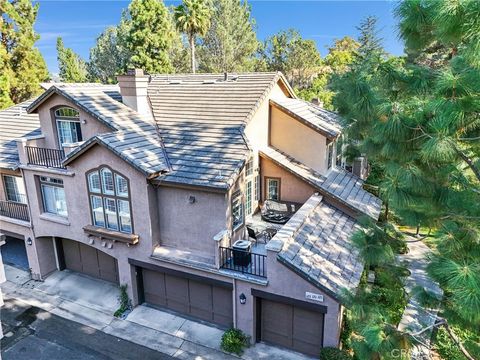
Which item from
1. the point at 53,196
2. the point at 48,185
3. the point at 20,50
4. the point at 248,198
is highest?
the point at 20,50

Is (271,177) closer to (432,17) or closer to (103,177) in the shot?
(103,177)

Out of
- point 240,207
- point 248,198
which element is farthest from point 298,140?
point 240,207

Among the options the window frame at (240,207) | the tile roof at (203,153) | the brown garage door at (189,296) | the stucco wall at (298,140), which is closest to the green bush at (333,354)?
the brown garage door at (189,296)

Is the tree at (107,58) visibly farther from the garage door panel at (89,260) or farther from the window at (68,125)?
the garage door panel at (89,260)

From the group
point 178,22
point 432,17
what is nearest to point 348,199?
point 432,17

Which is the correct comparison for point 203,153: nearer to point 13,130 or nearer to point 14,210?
point 14,210

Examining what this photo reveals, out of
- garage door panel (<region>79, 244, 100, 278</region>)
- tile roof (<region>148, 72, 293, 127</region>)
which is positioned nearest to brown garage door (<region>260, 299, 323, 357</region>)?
tile roof (<region>148, 72, 293, 127</region>)
